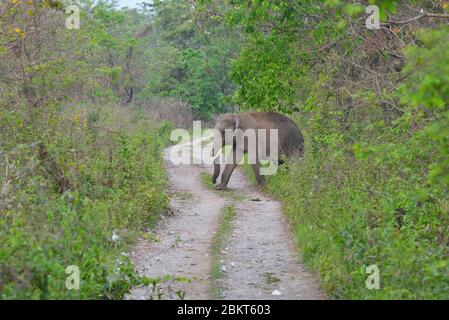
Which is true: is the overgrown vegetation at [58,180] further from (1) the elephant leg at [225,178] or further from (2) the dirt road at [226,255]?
(1) the elephant leg at [225,178]

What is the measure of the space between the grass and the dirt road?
0.14 feet

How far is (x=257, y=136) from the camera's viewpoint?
1880cm

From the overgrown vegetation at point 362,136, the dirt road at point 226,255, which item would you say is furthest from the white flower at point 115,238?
the overgrown vegetation at point 362,136

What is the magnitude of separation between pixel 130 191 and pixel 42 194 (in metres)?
4.55

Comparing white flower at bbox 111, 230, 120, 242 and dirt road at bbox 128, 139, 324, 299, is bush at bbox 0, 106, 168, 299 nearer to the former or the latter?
white flower at bbox 111, 230, 120, 242

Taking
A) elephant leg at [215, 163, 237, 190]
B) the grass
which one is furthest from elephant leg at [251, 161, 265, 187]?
the grass

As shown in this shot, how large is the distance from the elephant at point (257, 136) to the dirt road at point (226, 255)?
194 cm

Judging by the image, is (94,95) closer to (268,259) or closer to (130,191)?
(130,191)

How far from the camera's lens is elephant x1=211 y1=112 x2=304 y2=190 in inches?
715

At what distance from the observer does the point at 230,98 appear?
804 inches

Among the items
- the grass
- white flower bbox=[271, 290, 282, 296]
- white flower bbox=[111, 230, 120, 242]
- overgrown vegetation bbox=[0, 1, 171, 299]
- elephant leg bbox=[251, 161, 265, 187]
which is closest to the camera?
overgrown vegetation bbox=[0, 1, 171, 299]

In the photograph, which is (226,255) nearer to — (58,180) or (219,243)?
(219,243)

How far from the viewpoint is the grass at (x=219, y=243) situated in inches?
329
